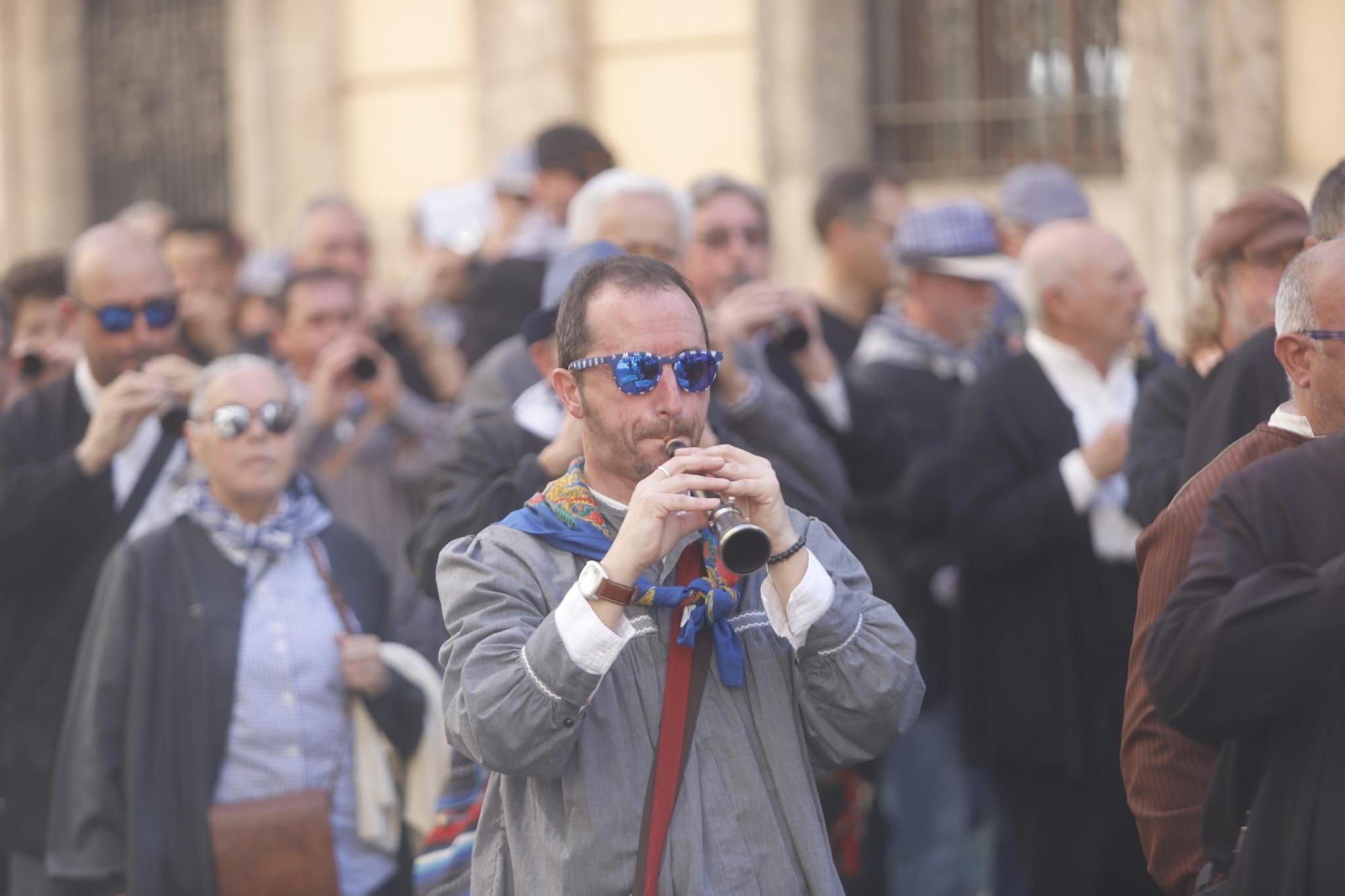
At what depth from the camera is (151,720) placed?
191 inches

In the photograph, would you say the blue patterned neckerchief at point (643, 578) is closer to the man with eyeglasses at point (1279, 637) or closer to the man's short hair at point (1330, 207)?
the man with eyeglasses at point (1279, 637)

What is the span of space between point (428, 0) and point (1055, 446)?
23.8ft

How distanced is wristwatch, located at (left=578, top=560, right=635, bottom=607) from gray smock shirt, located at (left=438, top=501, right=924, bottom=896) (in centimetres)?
6

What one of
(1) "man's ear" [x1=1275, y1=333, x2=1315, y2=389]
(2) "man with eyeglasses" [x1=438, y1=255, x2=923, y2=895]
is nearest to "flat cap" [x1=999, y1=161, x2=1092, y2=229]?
(1) "man's ear" [x1=1275, y1=333, x2=1315, y2=389]

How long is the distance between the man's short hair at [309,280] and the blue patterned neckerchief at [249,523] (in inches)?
72.2

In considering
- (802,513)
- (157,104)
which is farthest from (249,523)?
(157,104)

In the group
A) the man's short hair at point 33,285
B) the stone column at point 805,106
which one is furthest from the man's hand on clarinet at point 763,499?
the stone column at point 805,106

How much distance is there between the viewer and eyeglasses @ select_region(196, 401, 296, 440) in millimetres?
5219

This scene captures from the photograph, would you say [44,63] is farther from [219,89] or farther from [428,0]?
[428,0]

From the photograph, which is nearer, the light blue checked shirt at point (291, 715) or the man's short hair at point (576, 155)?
the light blue checked shirt at point (291, 715)

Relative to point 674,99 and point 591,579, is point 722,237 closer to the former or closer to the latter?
point 591,579

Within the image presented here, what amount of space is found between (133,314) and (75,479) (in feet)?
2.15

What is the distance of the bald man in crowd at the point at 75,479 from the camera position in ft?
17.7

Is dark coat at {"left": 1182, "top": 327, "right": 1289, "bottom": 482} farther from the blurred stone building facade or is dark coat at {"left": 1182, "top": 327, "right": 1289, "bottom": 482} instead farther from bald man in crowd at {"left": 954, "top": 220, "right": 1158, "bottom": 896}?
the blurred stone building facade
